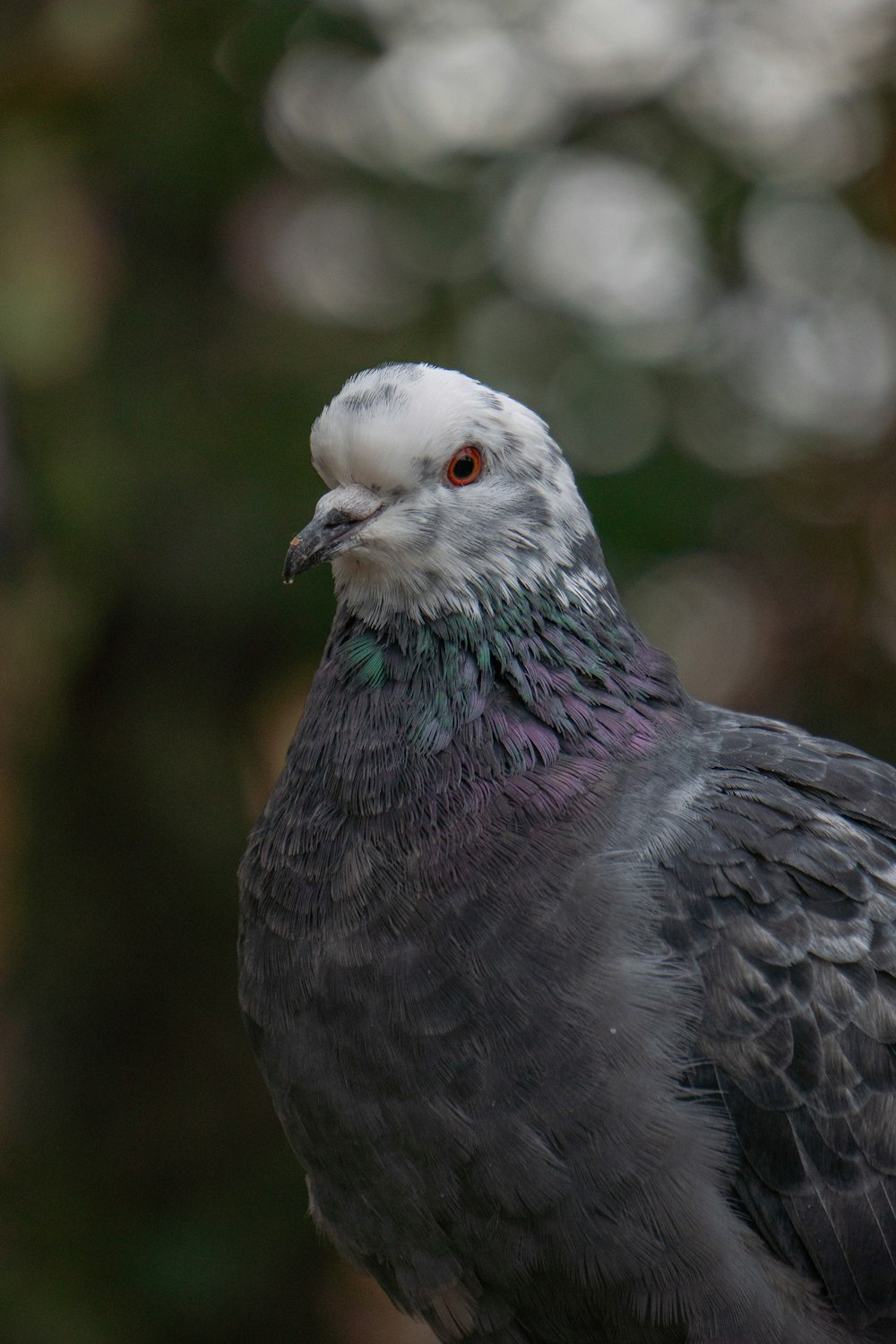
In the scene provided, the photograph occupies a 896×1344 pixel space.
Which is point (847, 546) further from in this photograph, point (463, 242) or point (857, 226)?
point (463, 242)

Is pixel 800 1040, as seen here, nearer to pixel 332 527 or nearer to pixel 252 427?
pixel 332 527

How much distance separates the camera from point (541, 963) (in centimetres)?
255

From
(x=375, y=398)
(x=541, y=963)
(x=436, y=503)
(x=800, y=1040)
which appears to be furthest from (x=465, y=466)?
(x=800, y=1040)

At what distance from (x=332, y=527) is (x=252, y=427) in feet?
7.65

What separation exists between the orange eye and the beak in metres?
0.17

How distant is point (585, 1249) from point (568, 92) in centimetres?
422

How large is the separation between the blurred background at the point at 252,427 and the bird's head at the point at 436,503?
1904 mm

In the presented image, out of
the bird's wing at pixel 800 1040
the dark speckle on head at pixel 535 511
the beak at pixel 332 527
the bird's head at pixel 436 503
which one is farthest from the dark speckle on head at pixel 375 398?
the bird's wing at pixel 800 1040

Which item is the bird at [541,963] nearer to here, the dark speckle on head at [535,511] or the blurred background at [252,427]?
the dark speckle on head at [535,511]

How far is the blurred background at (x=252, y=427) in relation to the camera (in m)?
4.83

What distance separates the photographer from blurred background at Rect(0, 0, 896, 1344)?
4832 millimetres

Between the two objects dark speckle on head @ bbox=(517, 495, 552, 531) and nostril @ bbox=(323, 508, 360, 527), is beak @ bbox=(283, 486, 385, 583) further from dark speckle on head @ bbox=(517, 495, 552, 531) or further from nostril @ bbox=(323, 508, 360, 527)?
dark speckle on head @ bbox=(517, 495, 552, 531)

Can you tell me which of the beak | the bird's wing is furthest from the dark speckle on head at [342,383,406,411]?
the bird's wing

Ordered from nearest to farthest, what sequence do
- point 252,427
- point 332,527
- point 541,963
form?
1. point 541,963
2. point 332,527
3. point 252,427
